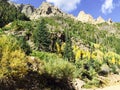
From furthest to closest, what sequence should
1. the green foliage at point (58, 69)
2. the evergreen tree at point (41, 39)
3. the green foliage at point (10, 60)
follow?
the evergreen tree at point (41, 39)
the green foliage at point (58, 69)
the green foliage at point (10, 60)

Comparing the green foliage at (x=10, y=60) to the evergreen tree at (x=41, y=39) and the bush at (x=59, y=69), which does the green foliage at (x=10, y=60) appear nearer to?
the bush at (x=59, y=69)

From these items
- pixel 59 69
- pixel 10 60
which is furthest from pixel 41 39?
pixel 10 60

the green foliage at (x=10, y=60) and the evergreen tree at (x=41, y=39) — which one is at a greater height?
the evergreen tree at (x=41, y=39)

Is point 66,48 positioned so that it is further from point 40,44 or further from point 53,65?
point 53,65

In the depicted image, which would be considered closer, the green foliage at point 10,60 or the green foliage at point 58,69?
the green foliage at point 10,60

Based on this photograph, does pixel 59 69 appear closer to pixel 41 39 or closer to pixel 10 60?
pixel 10 60

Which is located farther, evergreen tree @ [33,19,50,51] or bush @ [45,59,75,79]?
evergreen tree @ [33,19,50,51]

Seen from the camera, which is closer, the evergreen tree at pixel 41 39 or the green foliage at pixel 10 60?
the green foliage at pixel 10 60

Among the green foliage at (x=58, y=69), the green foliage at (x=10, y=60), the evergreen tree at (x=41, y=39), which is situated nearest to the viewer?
the green foliage at (x=10, y=60)

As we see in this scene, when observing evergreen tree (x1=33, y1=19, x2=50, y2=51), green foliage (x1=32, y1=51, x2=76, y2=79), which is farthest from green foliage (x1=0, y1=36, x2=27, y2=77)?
evergreen tree (x1=33, y1=19, x2=50, y2=51)

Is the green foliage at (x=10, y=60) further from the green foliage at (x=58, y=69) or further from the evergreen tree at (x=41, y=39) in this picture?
the evergreen tree at (x=41, y=39)

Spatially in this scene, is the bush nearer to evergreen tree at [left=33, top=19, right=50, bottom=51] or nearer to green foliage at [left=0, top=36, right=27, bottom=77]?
green foliage at [left=0, top=36, right=27, bottom=77]

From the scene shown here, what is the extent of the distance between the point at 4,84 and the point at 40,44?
53.5 metres

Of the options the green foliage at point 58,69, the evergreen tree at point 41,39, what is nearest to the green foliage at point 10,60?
the green foliage at point 58,69
